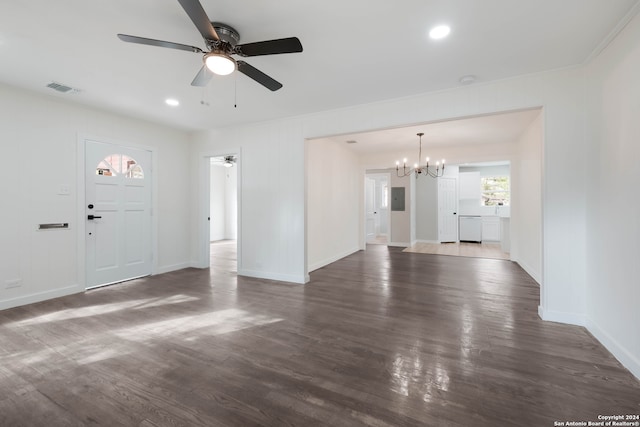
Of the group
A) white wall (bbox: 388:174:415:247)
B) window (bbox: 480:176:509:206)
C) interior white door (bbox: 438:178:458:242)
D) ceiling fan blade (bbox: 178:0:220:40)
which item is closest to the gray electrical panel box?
white wall (bbox: 388:174:415:247)

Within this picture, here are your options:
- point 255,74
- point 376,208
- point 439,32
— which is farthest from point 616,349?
point 376,208

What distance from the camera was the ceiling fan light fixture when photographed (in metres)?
2.17

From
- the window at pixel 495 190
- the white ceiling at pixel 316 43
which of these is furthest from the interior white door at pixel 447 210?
the white ceiling at pixel 316 43

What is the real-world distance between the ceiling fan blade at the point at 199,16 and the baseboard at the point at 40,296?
158 inches

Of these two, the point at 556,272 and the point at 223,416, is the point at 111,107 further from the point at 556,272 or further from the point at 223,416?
the point at 556,272

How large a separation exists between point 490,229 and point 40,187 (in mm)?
11160

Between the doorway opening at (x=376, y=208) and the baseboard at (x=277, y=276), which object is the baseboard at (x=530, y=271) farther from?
the doorway opening at (x=376, y=208)

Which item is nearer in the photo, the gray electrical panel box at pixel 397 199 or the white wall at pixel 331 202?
the white wall at pixel 331 202

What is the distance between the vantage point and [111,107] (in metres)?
4.11

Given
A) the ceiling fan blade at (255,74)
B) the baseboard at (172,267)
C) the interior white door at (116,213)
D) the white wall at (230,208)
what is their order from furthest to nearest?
the white wall at (230,208), the baseboard at (172,267), the interior white door at (116,213), the ceiling fan blade at (255,74)

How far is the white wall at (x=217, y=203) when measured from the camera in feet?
32.9

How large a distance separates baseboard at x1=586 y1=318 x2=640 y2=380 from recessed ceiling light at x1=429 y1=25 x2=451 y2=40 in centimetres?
290

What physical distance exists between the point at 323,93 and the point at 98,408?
3.63 metres

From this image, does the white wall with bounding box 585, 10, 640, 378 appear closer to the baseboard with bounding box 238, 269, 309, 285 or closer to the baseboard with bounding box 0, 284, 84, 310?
the baseboard with bounding box 238, 269, 309, 285
